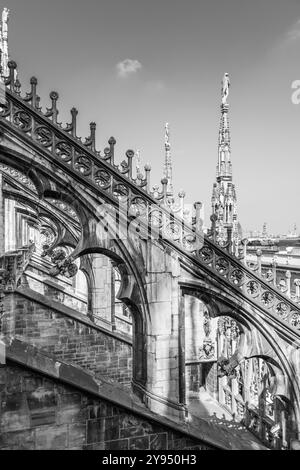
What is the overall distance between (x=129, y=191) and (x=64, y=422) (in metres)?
3.77

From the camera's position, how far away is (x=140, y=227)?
18.8 ft

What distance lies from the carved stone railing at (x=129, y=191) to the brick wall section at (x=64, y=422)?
2664 mm

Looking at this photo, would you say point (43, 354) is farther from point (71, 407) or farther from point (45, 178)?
point (45, 178)

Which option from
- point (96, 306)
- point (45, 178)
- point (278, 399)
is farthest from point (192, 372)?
point (45, 178)

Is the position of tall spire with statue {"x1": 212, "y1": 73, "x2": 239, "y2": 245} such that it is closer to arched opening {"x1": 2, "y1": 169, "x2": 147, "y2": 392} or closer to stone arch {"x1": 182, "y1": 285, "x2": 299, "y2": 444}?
arched opening {"x1": 2, "y1": 169, "x2": 147, "y2": 392}

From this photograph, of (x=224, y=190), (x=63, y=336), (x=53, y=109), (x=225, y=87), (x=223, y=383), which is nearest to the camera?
(x=53, y=109)

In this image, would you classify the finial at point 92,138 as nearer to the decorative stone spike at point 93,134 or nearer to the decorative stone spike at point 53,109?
the decorative stone spike at point 93,134

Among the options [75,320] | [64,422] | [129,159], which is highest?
[129,159]

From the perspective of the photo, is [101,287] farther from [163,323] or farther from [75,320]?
[163,323]

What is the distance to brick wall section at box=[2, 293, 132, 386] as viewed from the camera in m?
11.3

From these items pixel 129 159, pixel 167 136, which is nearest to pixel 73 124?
pixel 129 159

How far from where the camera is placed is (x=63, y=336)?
37.5 ft

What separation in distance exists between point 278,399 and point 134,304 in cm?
320

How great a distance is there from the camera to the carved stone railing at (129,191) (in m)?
5.42
